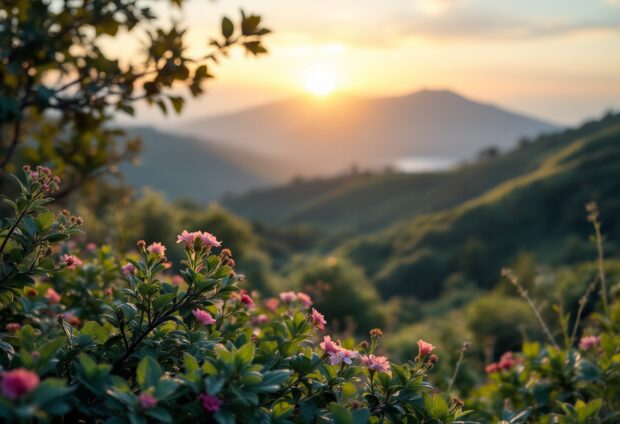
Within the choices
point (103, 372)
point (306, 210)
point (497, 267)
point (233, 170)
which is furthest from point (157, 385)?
point (233, 170)

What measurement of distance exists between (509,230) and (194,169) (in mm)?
124082

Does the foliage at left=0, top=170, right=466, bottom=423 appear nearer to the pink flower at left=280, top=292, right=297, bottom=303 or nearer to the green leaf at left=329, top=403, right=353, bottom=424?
the green leaf at left=329, top=403, right=353, bottom=424

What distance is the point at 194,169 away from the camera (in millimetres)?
147000

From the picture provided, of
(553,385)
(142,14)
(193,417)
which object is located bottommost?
(553,385)

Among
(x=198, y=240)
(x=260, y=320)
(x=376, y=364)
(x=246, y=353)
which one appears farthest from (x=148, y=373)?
(x=260, y=320)

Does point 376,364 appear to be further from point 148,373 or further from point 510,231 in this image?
point 510,231

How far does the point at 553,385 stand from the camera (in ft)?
10.4

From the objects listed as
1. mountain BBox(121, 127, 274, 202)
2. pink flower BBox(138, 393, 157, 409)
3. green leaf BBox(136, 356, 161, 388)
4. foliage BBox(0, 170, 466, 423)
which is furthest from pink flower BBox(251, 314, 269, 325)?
mountain BBox(121, 127, 274, 202)

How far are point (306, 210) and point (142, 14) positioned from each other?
75678mm

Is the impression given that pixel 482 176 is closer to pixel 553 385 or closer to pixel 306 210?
pixel 306 210

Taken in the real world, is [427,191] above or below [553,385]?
below

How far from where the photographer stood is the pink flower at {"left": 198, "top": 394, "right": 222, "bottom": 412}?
1.45 meters

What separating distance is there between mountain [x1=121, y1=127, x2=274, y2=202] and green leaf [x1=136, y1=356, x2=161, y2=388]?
128770mm

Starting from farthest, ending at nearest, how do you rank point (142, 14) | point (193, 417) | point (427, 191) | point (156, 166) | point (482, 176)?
→ point (156, 166) < point (427, 191) < point (482, 176) < point (142, 14) < point (193, 417)
